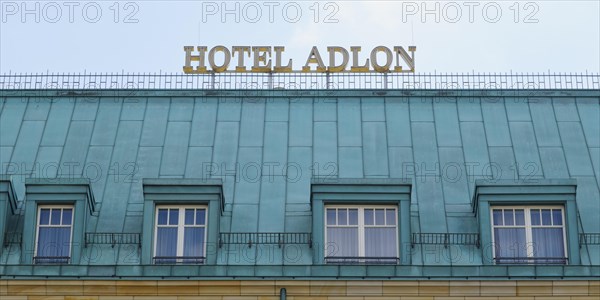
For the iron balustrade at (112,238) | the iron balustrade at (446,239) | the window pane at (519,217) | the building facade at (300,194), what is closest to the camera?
the building facade at (300,194)

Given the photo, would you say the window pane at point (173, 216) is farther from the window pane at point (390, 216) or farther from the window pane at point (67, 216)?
the window pane at point (390, 216)

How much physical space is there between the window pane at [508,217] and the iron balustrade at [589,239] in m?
2.31

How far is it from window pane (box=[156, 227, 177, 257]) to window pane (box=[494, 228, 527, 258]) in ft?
35.2

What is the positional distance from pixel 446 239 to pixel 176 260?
902cm

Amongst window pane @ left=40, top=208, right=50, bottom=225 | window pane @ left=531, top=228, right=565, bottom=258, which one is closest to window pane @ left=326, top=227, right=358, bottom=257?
window pane @ left=531, top=228, right=565, bottom=258

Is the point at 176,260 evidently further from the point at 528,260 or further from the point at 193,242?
the point at 528,260

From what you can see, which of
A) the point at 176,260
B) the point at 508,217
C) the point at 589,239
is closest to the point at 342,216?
the point at 508,217

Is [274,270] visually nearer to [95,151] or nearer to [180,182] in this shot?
[180,182]

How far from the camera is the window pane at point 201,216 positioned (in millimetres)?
46625

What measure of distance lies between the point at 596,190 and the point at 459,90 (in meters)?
8.19

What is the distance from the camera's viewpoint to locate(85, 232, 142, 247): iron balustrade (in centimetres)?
4644

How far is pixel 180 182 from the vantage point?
46.4 meters

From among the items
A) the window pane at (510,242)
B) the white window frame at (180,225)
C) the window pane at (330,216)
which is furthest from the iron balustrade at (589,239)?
the white window frame at (180,225)

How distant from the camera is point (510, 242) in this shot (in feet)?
152
